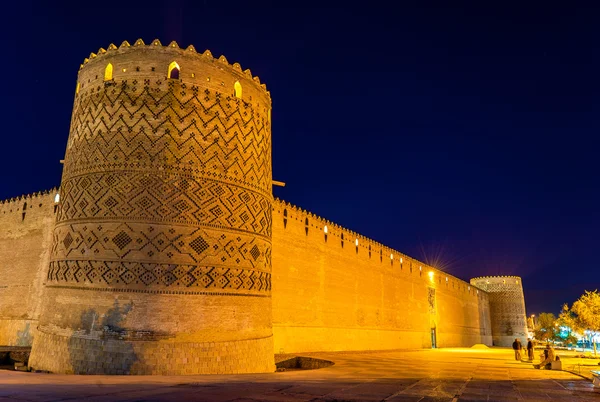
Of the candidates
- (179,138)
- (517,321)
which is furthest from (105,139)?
(517,321)

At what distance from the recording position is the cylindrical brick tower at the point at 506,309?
4159 cm

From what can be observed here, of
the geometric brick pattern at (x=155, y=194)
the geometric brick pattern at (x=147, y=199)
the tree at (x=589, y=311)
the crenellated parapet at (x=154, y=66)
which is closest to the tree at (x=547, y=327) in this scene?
the tree at (x=589, y=311)

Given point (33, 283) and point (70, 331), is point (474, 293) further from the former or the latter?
point (70, 331)

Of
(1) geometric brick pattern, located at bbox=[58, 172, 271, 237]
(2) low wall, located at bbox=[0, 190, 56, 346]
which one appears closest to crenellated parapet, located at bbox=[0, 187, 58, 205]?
(2) low wall, located at bbox=[0, 190, 56, 346]

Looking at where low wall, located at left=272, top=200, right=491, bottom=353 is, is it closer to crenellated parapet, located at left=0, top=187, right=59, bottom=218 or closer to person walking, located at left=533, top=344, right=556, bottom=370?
person walking, located at left=533, top=344, right=556, bottom=370

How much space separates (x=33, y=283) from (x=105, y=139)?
9.07 m

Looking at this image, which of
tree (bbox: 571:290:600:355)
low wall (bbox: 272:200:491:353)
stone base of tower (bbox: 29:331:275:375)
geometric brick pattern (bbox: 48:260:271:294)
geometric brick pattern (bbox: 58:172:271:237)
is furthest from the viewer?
tree (bbox: 571:290:600:355)

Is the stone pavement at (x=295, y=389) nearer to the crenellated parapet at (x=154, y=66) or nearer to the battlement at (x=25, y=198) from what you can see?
the crenellated parapet at (x=154, y=66)

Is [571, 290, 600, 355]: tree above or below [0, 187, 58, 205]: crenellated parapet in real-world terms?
below

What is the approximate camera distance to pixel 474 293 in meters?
38.4

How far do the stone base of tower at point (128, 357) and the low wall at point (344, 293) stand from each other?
20.2 ft

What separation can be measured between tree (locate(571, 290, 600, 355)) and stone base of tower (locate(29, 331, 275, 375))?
18.8m

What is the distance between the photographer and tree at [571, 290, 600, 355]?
2019 centimetres

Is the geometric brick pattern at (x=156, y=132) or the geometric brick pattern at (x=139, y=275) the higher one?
the geometric brick pattern at (x=156, y=132)
